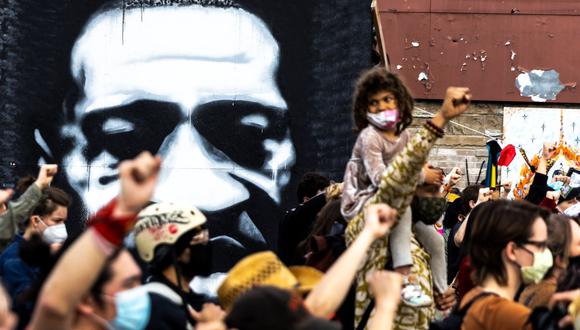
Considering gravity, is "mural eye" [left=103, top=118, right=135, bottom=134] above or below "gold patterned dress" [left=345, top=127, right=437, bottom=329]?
above

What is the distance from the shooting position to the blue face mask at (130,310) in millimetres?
3727

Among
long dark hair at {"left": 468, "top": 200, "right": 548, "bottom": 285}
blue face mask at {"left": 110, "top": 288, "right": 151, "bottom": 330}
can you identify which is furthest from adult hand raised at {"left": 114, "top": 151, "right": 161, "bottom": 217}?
long dark hair at {"left": 468, "top": 200, "right": 548, "bottom": 285}

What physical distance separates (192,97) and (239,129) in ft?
1.59

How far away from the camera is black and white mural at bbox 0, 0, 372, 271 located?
902 centimetres

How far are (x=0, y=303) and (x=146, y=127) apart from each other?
546cm

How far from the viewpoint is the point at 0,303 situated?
370 centimetres

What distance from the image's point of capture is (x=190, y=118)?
9078 millimetres

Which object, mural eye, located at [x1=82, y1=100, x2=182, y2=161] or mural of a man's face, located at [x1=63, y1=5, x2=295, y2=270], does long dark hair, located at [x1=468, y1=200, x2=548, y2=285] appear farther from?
mural eye, located at [x1=82, y1=100, x2=182, y2=161]

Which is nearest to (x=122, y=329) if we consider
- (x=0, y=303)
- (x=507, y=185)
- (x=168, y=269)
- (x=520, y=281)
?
(x=0, y=303)

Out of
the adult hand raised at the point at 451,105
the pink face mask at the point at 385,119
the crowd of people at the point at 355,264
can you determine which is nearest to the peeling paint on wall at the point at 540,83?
the crowd of people at the point at 355,264

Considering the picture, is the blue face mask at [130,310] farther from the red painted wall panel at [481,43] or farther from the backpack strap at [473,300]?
the red painted wall panel at [481,43]

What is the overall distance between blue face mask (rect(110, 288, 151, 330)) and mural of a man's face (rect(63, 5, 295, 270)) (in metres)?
5.08

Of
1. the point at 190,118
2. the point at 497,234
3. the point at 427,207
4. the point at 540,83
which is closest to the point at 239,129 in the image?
the point at 190,118

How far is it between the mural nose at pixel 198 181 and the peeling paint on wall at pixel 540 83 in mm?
9765
